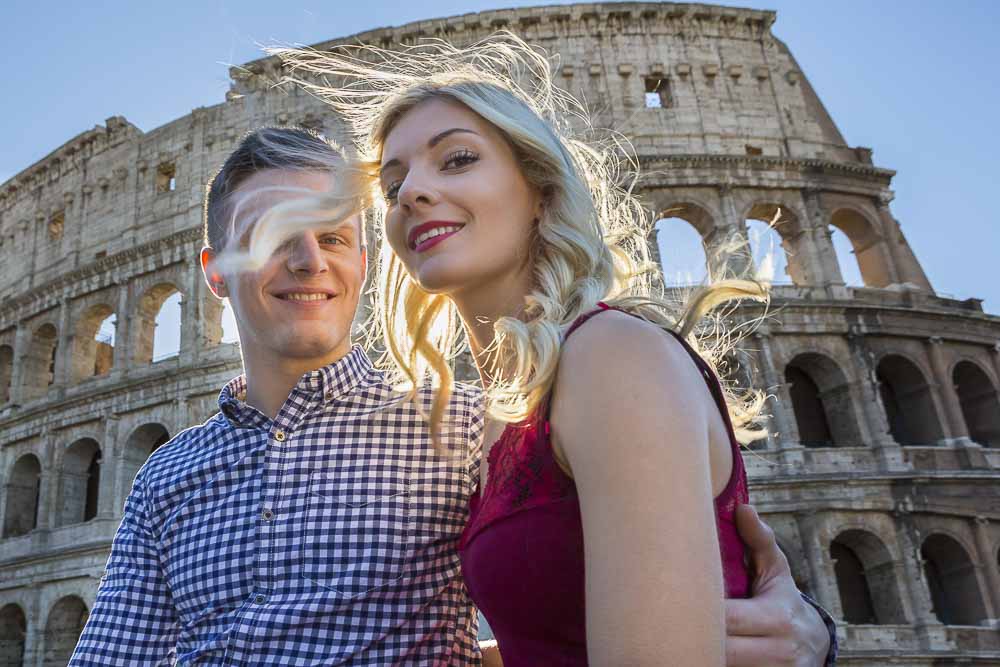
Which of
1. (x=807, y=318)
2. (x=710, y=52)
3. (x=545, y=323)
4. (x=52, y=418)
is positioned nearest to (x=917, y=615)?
(x=807, y=318)

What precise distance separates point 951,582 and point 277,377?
17344 millimetres

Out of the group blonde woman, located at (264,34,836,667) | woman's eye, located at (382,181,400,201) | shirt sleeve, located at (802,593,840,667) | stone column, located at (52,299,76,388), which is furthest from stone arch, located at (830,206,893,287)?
stone column, located at (52,299,76,388)

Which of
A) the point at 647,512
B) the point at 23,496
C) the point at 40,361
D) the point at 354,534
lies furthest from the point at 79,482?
the point at 647,512

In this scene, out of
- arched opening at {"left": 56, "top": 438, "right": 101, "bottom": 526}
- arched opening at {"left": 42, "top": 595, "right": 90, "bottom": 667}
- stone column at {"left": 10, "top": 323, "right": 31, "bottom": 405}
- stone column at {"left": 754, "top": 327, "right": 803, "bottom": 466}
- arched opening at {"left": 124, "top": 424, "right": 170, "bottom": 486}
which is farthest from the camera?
Result: stone column at {"left": 10, "top": 323, "right": 31, "bottom": 405}

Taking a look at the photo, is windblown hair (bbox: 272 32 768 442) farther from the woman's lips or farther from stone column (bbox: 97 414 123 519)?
stone column (bbox: 97 414 123 519)

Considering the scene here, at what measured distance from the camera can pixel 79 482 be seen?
18703mm

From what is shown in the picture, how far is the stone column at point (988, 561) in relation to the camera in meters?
14.8

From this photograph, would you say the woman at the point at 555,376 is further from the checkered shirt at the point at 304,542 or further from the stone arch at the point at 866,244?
the stone arch at the point at 866,244

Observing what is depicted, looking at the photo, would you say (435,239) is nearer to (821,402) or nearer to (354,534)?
(354,534)

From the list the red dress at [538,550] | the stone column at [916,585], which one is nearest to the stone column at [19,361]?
the stone column at [916,585]

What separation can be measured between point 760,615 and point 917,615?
15.3m

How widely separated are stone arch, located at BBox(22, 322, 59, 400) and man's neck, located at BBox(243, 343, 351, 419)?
2105 cm

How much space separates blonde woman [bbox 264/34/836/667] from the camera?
1266 mm

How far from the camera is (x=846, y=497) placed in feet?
49.7
